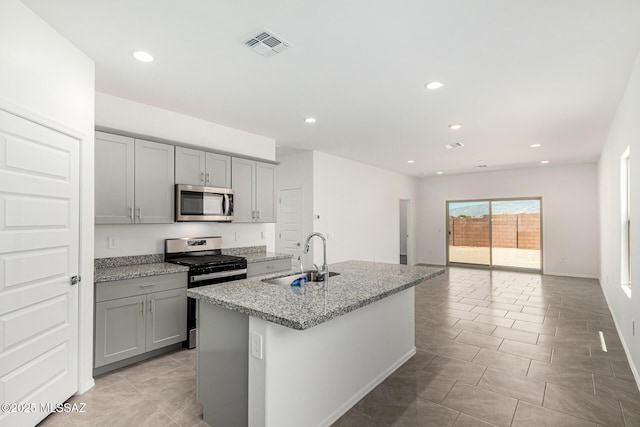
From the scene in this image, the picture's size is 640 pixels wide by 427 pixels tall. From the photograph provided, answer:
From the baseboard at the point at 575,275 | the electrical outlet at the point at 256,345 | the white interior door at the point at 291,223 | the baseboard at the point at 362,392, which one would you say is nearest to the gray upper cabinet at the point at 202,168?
the white interior door at the point at 291,223

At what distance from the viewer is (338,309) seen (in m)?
1.82

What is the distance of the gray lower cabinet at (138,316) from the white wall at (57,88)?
228 mm

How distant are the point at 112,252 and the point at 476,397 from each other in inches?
144

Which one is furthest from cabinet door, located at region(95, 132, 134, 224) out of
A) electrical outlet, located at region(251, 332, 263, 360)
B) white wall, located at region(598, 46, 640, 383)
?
white wall, located at region(598, 46, 640, 383)

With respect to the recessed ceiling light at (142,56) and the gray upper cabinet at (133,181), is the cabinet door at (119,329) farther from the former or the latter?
the recessed ceiling light at (142,56)

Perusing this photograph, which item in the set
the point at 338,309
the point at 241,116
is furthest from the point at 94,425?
the point at 241,116

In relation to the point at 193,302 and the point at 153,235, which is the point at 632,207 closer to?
the point at 193,302

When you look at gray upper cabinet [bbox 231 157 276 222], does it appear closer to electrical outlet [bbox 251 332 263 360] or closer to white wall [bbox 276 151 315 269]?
white wall [bbox 276 151 315 269]

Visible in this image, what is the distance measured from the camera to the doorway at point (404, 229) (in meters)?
9.74

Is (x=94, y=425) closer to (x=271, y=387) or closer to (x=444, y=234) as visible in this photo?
(x=271, y=387)

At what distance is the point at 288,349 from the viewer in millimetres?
1904

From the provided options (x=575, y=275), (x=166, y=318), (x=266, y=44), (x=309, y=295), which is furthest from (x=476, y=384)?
(x=575, y=275)

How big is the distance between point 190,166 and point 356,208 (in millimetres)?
4111

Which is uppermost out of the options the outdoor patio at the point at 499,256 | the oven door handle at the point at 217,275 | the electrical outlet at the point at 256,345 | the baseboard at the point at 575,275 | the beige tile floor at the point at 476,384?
the oven door handle at the point at 217,275
